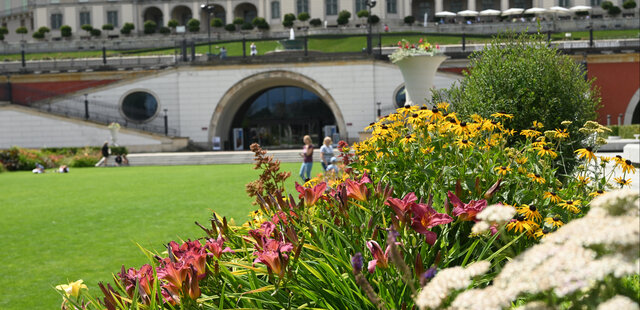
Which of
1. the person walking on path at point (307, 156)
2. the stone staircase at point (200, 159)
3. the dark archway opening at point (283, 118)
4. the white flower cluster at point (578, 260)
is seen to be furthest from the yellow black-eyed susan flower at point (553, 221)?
the dark archway opening at point (283, 118)

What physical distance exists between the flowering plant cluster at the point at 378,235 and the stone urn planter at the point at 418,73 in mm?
9510

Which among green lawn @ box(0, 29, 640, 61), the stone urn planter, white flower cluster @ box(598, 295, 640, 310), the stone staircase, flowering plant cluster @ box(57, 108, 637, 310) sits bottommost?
the stone staircase

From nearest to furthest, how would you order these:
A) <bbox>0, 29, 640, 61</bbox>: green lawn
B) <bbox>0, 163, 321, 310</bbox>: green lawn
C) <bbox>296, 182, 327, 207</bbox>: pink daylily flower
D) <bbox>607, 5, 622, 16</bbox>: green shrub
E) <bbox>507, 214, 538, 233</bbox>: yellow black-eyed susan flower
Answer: <bbox>507, 214, 538, 233</bbox>: yellow black-eyed susan flower, <bbox>296, 182, 327, 207</bbox>: pink daylily flower, <bbox>0, 163, 321, 310</bbox>: green lawn, <bbox>0, 29, 640, 61</bbox>: green lawn, <bbox>607, 5, 622, 16</bbox>: green shrub

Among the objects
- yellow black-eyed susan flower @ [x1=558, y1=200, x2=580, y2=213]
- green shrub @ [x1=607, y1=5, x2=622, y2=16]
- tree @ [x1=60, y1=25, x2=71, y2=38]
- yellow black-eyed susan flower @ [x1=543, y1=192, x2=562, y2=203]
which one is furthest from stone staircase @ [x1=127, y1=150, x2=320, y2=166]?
green shrub @ [x1=607, y1=5, x2=622, y2=16]

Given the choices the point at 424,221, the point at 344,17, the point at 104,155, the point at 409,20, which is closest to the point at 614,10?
the point at 409,20

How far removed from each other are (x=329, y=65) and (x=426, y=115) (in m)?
33.1

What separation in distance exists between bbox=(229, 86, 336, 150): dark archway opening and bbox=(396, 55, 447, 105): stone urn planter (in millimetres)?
26916

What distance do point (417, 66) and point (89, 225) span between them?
321 inches

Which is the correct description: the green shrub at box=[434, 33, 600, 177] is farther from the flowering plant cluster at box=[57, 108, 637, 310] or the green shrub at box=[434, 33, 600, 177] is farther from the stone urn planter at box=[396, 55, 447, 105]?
the stone urn planter at box=[396, 55, 447, 105]

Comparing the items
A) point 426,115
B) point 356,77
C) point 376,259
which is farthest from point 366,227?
point 356,77

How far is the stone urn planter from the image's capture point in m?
14.1

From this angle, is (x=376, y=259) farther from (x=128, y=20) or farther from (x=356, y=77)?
(x=128, y=20)

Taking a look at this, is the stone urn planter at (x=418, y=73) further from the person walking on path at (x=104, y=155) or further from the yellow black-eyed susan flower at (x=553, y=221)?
the person walking on path at (x=104, y=155)

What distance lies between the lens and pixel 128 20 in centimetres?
6975
